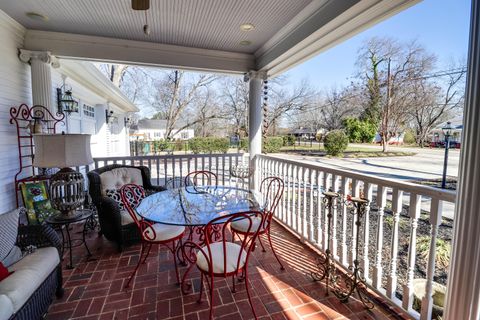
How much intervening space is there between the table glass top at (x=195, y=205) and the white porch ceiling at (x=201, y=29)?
222 cm

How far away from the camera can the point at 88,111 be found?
260 inches

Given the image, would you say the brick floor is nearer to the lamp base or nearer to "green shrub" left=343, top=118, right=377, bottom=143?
the lamp base

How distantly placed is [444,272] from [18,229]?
4.36m

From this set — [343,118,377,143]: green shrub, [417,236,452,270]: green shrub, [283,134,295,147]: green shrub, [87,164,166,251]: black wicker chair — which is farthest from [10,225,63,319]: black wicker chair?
[283,134,295,147]: green shrub

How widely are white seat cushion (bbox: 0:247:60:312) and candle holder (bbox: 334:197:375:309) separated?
230 centimetres

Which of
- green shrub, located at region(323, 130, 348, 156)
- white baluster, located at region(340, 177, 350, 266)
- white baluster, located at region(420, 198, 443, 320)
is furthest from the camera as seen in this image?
green shrub, located at region(323, 130, 348, 156)

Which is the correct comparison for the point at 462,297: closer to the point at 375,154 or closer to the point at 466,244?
the point at 466,244

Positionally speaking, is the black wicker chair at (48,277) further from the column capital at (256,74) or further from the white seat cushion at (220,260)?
the column capital at (256,74)

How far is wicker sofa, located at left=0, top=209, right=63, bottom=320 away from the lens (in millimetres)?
1353

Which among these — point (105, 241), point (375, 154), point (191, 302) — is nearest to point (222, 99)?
point (375, 154)

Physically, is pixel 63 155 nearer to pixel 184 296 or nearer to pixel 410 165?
pixel 184 296

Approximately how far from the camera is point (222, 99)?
1784 centimetres

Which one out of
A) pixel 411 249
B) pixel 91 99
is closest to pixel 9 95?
pixel 91 99

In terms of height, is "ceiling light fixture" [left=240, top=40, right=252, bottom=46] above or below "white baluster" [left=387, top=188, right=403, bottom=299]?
above
